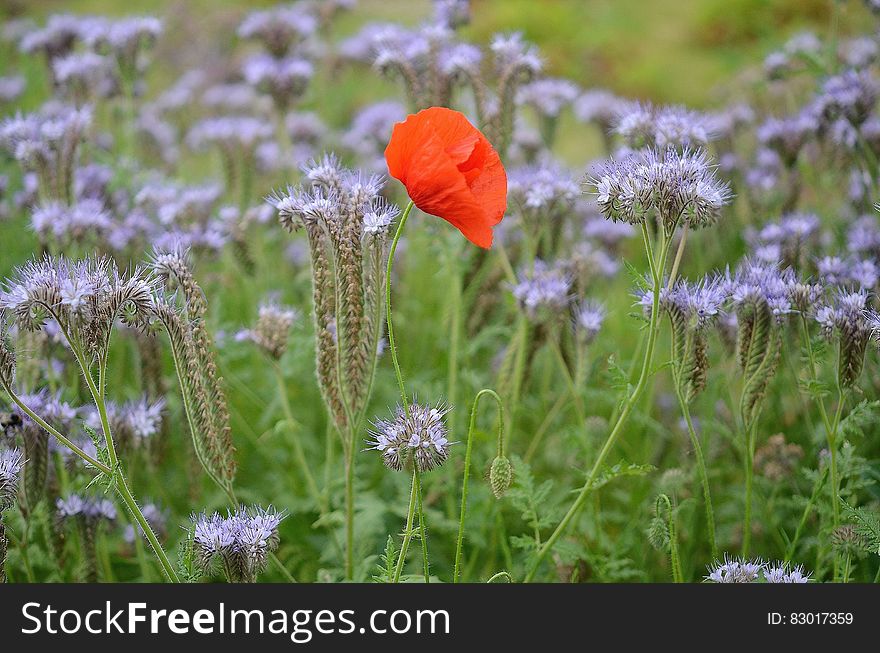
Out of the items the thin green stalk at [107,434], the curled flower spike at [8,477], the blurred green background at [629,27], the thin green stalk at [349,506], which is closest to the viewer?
the thin green stalk at [107,434]

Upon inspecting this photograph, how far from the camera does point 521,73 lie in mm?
2961

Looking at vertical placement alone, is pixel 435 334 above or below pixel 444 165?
above

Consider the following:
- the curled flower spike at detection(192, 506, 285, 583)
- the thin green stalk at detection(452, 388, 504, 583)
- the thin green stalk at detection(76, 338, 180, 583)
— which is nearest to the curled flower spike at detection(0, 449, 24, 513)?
the thin green stalk at detection(76, 338, 180, 583)

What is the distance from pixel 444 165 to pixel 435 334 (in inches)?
89.0

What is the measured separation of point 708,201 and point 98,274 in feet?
4.37

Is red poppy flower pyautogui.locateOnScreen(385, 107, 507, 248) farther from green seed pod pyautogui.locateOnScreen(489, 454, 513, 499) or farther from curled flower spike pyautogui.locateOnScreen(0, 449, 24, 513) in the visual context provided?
curled flower spike pyautogui.locateOnScreen(0, 449, 24, 513)

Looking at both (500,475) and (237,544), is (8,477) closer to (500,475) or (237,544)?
(237,544)

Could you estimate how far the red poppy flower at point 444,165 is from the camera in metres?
1.77

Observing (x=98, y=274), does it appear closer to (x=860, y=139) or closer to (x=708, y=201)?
(x=708, y=201)

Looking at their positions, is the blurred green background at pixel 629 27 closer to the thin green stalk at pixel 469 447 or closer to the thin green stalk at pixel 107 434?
the thin green stalk at pixel 469 447

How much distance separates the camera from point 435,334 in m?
3.98

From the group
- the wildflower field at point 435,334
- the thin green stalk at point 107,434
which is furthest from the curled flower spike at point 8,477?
the thin green stalk at point 107,434

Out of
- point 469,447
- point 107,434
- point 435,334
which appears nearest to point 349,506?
point 469,447
